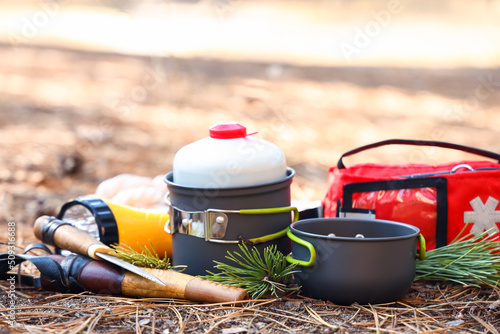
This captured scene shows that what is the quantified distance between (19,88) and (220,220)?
628cm

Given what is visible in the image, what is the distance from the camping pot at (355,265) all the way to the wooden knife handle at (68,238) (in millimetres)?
767

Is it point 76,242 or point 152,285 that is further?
point 76,242

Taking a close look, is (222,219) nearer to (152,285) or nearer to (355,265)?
(152,285)

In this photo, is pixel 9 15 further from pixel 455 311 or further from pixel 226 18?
pixel 455 311

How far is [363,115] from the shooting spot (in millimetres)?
6262

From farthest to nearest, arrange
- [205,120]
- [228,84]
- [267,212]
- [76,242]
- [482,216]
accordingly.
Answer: [228,84] < [205,120] < [482,216] < [76,242] < [267,212]

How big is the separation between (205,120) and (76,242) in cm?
385

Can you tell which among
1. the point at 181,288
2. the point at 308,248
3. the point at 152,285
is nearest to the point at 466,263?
the point at 308,248

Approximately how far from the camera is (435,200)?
2342 mm

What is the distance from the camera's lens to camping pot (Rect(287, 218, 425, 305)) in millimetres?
1878

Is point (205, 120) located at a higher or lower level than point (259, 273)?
higher

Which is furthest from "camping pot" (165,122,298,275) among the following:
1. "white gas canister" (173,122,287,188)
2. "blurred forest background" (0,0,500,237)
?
"blurred forest background" (0,0,500,237)

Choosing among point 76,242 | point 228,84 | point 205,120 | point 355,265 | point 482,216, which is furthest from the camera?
point 228,84

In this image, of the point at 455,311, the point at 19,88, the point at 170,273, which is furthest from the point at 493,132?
the point at 19,88
